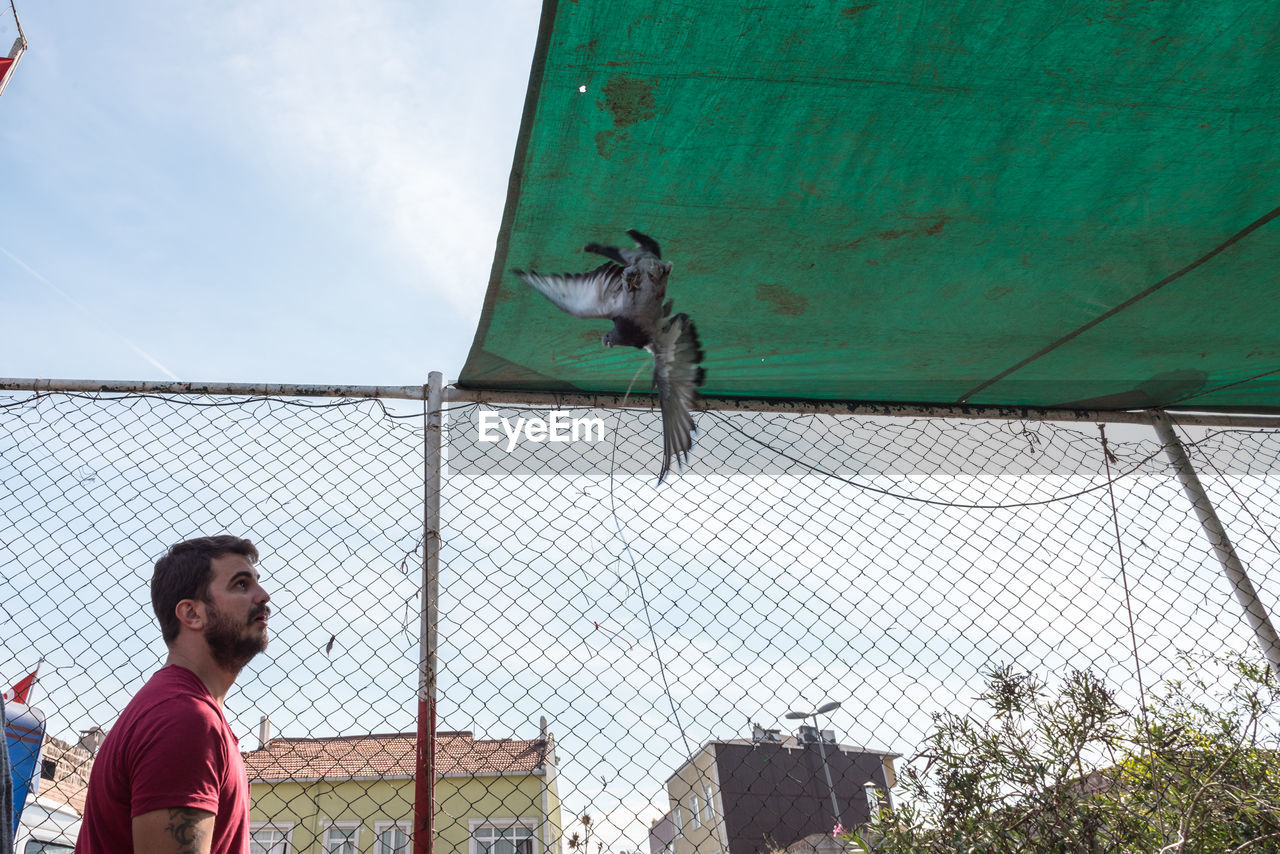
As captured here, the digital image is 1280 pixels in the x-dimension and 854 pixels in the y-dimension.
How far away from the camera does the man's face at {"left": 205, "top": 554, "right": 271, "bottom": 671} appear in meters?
1.57

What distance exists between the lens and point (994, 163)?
6.15 ft

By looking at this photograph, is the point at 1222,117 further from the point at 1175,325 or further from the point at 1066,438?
the point at 1066,438

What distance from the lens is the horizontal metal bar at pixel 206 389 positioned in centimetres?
218

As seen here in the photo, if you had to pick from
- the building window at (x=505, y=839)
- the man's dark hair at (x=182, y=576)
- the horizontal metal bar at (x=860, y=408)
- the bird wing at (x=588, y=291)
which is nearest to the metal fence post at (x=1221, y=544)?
the horizontal metal bar at (x=860, y=408)

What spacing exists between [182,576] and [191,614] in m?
0.09

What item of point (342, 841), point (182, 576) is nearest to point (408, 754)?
point (182, 576)

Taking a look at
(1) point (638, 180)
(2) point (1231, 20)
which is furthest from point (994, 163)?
(1) point (638, 180)

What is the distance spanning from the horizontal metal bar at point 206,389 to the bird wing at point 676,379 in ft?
2.39

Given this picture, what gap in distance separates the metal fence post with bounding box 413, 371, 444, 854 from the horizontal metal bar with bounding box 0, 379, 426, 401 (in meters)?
0.12

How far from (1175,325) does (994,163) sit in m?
1.14

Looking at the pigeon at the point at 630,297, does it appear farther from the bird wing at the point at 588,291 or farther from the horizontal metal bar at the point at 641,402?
the horizontal metal bar at the point at 641,402

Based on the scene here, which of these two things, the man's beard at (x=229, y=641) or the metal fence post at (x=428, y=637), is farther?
the metal fence post at (x=428, y=637)

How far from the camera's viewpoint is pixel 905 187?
1928 mm

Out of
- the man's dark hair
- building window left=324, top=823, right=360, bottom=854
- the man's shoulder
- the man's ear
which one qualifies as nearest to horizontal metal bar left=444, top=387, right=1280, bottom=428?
the man's dark hair
